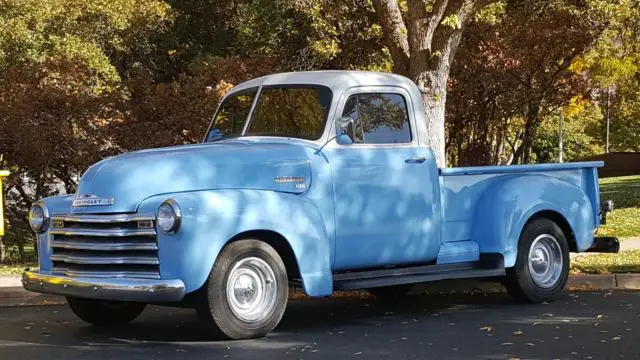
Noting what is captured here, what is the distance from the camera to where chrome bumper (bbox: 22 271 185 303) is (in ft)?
24.8

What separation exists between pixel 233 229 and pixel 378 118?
2.17 m

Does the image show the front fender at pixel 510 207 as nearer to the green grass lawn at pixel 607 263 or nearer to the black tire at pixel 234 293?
the green grass lawn at pixel 607 263

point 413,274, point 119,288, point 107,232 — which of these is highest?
point 107,232

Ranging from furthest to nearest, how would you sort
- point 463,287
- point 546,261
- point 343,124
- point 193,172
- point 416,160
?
1. point 463,287
2. point 546,261
3. point 416,160
4. point 343,124
5. point 193,172

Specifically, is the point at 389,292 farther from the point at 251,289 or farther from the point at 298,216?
the point at 251,289

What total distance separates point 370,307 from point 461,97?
601 inches

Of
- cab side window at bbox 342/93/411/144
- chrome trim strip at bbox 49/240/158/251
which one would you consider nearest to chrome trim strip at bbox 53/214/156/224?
chrome trim strip at bbox 49/240/158/251

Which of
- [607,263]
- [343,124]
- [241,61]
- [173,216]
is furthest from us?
[241,61]

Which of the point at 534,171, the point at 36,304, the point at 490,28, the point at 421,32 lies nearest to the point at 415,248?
the point at 534,171

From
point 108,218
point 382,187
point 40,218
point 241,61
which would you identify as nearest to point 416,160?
point 382,187

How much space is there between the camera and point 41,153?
57.5 ft

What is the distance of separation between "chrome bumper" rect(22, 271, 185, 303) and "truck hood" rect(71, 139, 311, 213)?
1.85 ft

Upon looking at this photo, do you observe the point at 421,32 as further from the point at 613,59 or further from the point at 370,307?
the point at 613,59

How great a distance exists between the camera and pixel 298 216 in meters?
8.29
